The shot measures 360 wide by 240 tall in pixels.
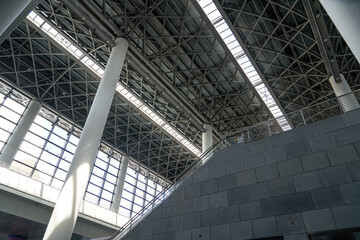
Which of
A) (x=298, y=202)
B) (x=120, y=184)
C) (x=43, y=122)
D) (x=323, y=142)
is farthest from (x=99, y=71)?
(x=298, y=202)

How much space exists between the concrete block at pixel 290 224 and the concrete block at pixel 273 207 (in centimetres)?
24

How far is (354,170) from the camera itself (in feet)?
30.7

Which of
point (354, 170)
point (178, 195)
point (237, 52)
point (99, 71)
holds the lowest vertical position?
point (354, 170)

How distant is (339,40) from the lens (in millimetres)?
24156

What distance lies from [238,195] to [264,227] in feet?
5.80

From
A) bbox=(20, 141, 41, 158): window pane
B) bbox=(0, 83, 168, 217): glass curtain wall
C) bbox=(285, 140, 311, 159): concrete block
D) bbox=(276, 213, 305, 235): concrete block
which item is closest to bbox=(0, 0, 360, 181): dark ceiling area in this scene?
bbox=(0, 83, 168, 217): glass curtain wall

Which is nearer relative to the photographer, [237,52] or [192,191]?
[192,191]

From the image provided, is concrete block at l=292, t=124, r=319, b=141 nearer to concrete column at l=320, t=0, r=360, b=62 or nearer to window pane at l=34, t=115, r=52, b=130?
concrete column at l=320, t=0, r=360, b=62

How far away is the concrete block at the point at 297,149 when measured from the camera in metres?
10.9

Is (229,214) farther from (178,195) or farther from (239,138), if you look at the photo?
(239,138)

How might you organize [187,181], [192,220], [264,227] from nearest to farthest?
1. [264,227]
2. [192,220]
3. [187,181]

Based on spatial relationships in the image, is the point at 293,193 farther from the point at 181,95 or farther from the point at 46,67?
the point at 46,67

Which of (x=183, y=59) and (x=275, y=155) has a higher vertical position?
(x=183, y=59)

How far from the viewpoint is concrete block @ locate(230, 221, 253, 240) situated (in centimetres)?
1028
